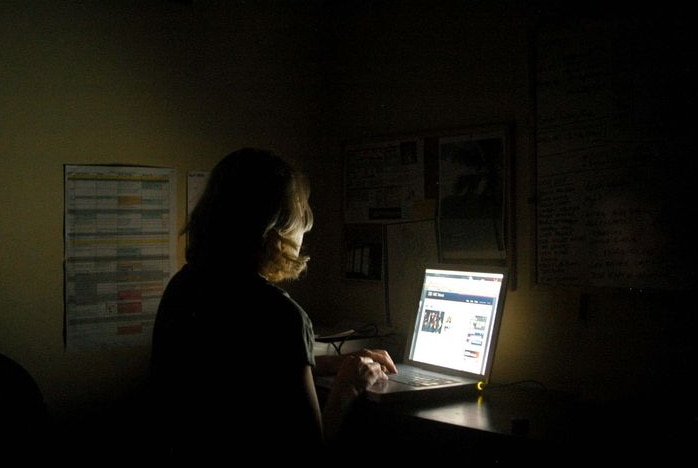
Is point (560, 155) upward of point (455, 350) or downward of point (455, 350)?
upward

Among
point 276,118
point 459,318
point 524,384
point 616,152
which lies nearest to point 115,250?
point 276,118

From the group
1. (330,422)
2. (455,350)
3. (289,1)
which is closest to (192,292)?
(330,422)

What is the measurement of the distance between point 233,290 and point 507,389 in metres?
0.95

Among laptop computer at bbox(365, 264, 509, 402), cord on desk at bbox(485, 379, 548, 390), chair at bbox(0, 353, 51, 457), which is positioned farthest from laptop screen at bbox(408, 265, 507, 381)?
chair at bbox(0, 353, 51, 457)

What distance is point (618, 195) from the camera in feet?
6.29

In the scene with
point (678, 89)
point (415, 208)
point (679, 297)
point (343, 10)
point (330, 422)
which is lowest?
point (330, 422)

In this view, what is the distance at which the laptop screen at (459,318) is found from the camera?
198 centimetres

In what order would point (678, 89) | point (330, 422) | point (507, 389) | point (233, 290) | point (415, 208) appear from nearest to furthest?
point (233, 290)
point (330, 422)
point (678, 89)
point (507, 389)
point (415, 208)

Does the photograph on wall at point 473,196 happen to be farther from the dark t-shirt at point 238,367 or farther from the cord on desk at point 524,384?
the dark t-shirt at point 238,367

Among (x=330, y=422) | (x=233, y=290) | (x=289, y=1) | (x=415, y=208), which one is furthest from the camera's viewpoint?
(x=289, y=1)

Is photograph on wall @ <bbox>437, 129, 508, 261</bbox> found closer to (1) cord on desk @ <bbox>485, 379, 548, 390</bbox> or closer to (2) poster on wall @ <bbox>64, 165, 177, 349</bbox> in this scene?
(1) cord on desk @ <bbox>485, 379, 548, 390</bbox>

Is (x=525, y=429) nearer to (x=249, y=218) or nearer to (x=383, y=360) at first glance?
(x=383, y=360)

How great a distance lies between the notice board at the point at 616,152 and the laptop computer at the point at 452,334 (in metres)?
0.18

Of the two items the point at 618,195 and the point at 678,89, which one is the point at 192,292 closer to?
the point at 618,195
